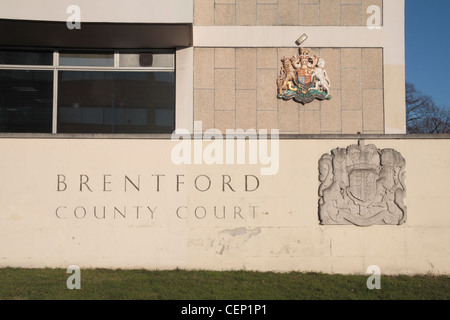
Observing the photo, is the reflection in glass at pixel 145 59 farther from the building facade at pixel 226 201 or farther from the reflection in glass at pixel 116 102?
the building facade at pixel 226 201

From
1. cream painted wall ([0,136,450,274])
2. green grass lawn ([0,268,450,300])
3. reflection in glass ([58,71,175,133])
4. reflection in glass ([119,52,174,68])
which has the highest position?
reflection in glass ([119,52,174,68])

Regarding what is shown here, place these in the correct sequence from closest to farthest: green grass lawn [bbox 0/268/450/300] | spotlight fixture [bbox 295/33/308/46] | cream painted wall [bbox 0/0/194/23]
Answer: green grass lawn [bbox 0/268/450/300]
cream painted wall [bbox 0/0/194/23]
spotlight fixture [bbox 295/33/308/46]

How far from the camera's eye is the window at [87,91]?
12039mm

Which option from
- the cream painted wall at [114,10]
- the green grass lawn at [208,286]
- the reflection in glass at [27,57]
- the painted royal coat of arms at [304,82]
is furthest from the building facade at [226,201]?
the reflection in glass at [27,57]

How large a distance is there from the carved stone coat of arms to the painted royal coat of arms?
3425 millimetres

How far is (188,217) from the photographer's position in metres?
8.52

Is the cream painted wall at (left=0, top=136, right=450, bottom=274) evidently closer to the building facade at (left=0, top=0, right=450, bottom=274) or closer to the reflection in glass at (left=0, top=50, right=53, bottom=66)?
the building facade at (left=0, top=0, right=450, bottom=274)

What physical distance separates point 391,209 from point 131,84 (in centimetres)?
725

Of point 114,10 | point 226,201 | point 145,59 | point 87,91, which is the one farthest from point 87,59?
point 226,201

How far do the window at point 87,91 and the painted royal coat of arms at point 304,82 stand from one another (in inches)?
114

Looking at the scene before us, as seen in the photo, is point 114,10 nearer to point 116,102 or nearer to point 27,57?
point 116,102

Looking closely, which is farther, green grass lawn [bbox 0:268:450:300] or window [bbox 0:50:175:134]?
window [bbox 0:50:175:134]

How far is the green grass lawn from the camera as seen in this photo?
6918 mm

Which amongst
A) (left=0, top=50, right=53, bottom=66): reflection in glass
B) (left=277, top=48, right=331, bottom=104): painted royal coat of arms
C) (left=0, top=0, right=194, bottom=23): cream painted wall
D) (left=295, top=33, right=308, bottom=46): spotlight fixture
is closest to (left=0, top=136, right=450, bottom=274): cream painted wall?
(left=277, top=48, right=331, bottom=104): painted royal coat of arms
